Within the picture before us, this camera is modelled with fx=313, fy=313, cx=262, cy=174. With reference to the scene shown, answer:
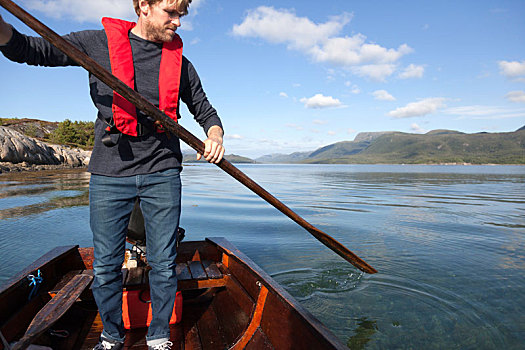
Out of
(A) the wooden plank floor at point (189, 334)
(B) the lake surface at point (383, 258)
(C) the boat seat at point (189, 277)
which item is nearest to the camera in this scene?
(A) the wooden plank floor at point (189, 334)

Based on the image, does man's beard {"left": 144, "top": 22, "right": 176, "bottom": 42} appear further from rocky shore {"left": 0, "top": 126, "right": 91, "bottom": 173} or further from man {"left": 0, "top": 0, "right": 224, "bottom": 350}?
rocky shore {"left": 0, "top": 126, "right": 91, "bottom": 173}

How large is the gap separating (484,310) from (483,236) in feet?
15.7

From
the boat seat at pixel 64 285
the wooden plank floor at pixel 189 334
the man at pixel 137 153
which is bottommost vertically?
the wooden plank floor at pixel 189 334

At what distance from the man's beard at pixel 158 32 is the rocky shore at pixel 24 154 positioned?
33.3 meters

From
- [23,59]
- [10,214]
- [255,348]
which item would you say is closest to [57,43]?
[23,59]

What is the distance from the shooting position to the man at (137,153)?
2.07 m

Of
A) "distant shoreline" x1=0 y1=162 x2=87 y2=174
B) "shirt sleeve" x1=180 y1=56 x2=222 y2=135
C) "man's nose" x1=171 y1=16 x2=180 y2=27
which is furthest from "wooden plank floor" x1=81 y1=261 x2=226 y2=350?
"distant shoreline" x1=0 y1=162 x2=87 y2=174

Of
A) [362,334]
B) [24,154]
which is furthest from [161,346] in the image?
[24,154]

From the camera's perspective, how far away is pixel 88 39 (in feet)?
6.76

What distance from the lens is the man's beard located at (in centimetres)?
206

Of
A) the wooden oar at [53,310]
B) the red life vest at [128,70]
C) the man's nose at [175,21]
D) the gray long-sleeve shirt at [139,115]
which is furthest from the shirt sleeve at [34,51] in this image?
the wooden oar at [53,310]

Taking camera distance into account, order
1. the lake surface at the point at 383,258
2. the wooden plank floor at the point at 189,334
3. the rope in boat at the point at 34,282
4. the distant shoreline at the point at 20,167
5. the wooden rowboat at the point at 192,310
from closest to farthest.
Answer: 1. the wooden rowboat at the point at 192,310
2. the wooden plank floor at the point at 189,334
3. the rope in boat at the point at 34,282
4. the lake surface at the point at 383,258
5. the distant shoreline at the point at 20,167

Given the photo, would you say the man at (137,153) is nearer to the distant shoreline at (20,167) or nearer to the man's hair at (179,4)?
the man's hair at (179,4)

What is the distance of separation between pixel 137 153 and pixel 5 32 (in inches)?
36.7
